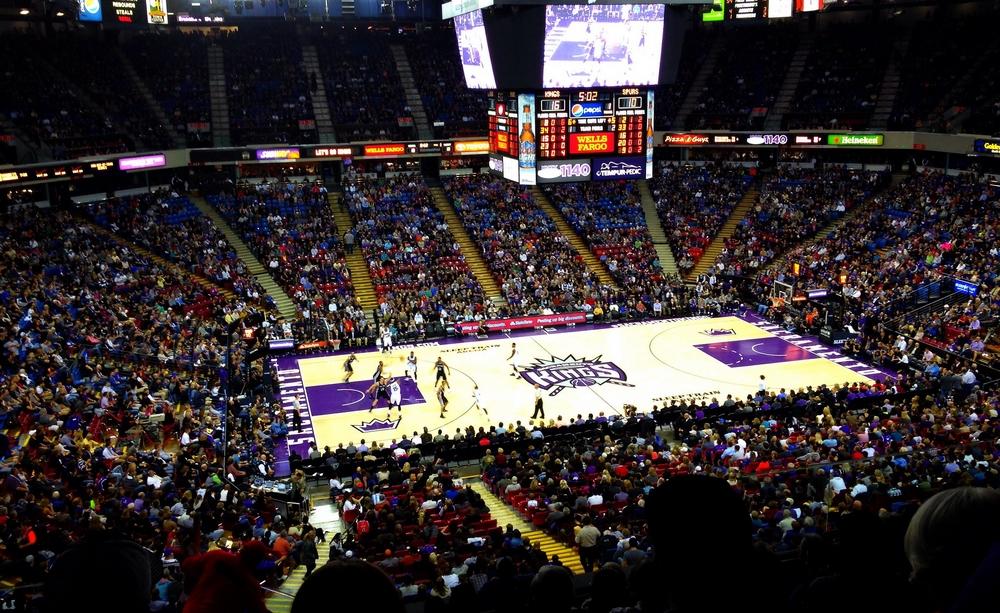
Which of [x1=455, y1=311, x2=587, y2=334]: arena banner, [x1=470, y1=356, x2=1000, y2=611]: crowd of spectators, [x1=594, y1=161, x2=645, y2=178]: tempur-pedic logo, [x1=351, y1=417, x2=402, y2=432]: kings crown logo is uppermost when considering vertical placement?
[x1=594, y1=161, x2=645, y2=178]: tempur-pedic logo

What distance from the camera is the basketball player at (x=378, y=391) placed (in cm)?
3102

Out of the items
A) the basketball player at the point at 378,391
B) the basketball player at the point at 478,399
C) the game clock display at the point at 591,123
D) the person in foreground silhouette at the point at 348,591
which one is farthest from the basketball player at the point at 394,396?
the person in foreground silhouette at the point at 348,591

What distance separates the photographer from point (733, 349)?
3816 centimetres

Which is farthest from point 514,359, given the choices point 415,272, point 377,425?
point 415,272

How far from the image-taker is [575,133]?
36250 mm

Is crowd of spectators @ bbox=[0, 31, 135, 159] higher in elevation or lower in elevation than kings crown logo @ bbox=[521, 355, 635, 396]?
higher

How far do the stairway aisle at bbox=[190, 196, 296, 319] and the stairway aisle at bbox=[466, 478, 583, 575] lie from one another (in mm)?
20510

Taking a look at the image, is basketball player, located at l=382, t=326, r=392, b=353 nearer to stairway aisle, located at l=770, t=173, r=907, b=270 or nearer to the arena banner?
the arena banner

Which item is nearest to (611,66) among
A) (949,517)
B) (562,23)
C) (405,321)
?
(562,23)

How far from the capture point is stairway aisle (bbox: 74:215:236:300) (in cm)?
4088

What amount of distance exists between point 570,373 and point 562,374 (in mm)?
347

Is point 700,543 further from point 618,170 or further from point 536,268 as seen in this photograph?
point 536,268

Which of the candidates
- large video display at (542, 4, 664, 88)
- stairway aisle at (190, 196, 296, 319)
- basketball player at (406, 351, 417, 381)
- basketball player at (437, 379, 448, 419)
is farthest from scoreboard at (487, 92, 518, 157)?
stairway aisle at (190, 196, 296, 319)

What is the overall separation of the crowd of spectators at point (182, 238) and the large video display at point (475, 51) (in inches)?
574
